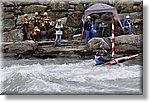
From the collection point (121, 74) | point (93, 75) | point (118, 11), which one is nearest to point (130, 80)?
point (121, 74)

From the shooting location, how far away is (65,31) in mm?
2303

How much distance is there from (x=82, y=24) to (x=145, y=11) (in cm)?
47

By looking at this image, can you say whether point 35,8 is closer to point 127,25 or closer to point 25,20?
point 25,20

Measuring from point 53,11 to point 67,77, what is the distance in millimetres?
503

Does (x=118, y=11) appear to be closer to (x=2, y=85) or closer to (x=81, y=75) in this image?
(x=81, y=75)

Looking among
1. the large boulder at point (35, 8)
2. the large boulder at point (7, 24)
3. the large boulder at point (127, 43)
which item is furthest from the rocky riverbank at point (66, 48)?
the large boulder at point (35, 8)

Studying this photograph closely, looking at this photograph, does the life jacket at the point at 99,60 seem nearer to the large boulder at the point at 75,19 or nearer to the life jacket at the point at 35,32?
the large boulder at the point at 75,19

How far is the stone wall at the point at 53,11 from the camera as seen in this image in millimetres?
2268

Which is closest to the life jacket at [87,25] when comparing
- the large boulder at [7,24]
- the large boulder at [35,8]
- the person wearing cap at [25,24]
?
the large boulder at [35,8]

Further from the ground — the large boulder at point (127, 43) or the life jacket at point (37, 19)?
the life jacket at point (37, 19)

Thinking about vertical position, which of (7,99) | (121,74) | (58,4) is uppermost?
(58,4)

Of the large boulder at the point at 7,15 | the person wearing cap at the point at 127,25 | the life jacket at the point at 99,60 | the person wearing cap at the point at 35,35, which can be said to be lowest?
the life jacket at the point at 99,60

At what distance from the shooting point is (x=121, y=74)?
226 cm

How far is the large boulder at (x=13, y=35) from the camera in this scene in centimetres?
227
